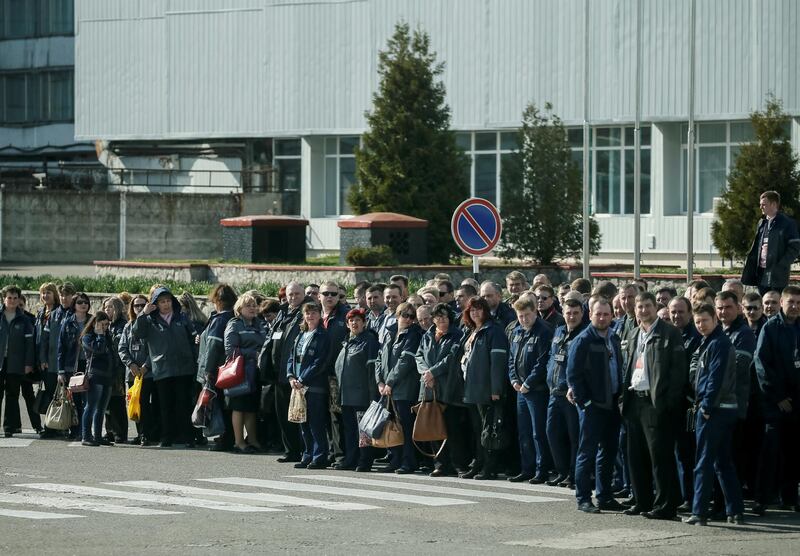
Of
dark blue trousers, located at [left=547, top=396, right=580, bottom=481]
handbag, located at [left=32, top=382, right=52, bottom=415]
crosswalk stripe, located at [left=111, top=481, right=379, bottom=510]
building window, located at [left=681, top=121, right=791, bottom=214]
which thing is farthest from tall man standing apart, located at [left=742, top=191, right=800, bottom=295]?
building window, located at [left=681, top=121, right=791, bottom=214]

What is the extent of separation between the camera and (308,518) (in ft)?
43.9

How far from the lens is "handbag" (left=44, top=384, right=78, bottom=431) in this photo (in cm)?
2011

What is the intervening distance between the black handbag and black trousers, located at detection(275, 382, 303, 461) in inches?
99.5

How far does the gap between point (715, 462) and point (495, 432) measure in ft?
10.9

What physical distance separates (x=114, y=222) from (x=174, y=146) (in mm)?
9413

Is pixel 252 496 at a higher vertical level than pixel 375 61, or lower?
lower

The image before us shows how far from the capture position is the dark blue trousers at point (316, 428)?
17453 millimetres

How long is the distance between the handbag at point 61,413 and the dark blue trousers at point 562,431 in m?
6.95

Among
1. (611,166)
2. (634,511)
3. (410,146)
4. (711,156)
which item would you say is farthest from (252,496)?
(611,166)

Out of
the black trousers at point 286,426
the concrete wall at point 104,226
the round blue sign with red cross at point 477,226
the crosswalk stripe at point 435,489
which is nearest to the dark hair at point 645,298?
the crosswalk stripe at point 435,489

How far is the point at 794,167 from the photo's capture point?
120 feet

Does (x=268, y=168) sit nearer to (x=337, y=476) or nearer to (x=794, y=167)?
(x=794, y=167)

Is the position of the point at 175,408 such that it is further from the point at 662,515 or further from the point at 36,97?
the point at 36,97

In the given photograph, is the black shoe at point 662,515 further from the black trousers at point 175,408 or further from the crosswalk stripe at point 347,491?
the black trousers at point 175,408
